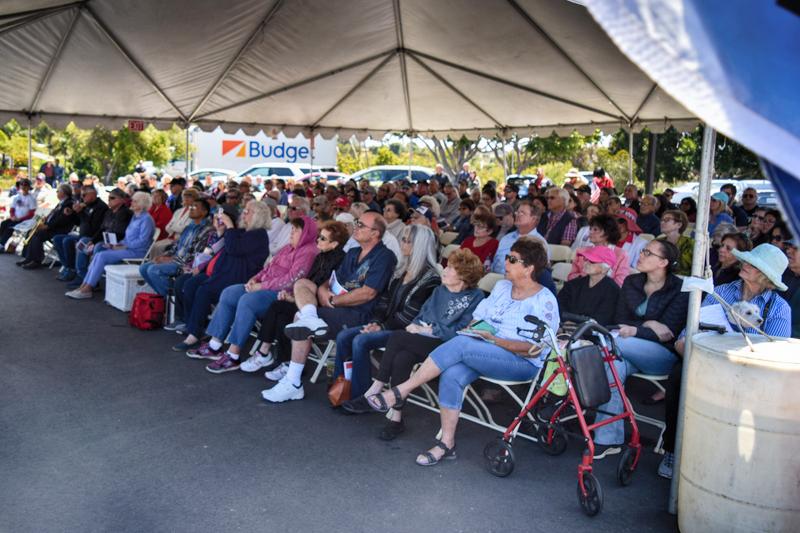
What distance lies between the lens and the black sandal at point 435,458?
4328 millimetres

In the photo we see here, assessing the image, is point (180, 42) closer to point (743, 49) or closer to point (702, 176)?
point (702, 176)

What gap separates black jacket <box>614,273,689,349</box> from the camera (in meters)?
4.75

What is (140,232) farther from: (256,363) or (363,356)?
(363,356)

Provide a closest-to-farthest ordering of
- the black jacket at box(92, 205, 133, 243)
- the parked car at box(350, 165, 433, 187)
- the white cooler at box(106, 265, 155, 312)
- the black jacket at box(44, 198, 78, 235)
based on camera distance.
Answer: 1. the white cooler at box(106, 265, 155, 312)
2. the black jacket at box(92, 205, 133, 243)
3. the black jacket at box(44, 198, 78, 235)
4. the parked car at box(350, 165, 433, 187)

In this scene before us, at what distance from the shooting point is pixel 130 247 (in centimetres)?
942

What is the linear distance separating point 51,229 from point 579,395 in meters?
10.0

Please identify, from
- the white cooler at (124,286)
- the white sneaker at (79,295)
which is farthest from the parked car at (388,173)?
the white cooler at (124,286)

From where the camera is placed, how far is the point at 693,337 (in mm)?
3457

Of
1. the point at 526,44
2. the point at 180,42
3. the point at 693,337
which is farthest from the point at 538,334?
the point at 180,42

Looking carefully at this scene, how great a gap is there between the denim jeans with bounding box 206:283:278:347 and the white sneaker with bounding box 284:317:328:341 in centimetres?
82

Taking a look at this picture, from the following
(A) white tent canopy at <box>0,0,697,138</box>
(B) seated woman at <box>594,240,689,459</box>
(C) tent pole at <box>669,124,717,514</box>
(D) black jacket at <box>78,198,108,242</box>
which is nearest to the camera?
(C) tent pole at <box>669,124,717,514</box>

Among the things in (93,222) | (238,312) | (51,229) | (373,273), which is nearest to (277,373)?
(238,312)

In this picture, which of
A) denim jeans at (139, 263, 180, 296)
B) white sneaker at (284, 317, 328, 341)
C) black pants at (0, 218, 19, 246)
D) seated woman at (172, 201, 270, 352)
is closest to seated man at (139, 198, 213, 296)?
denim jeans at (139, 263, 180, 296)

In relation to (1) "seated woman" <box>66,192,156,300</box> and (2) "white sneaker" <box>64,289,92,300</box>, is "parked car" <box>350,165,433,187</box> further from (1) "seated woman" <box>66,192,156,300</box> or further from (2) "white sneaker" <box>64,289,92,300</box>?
(2) "white sneaker" <box>64,289,92,300</box>
